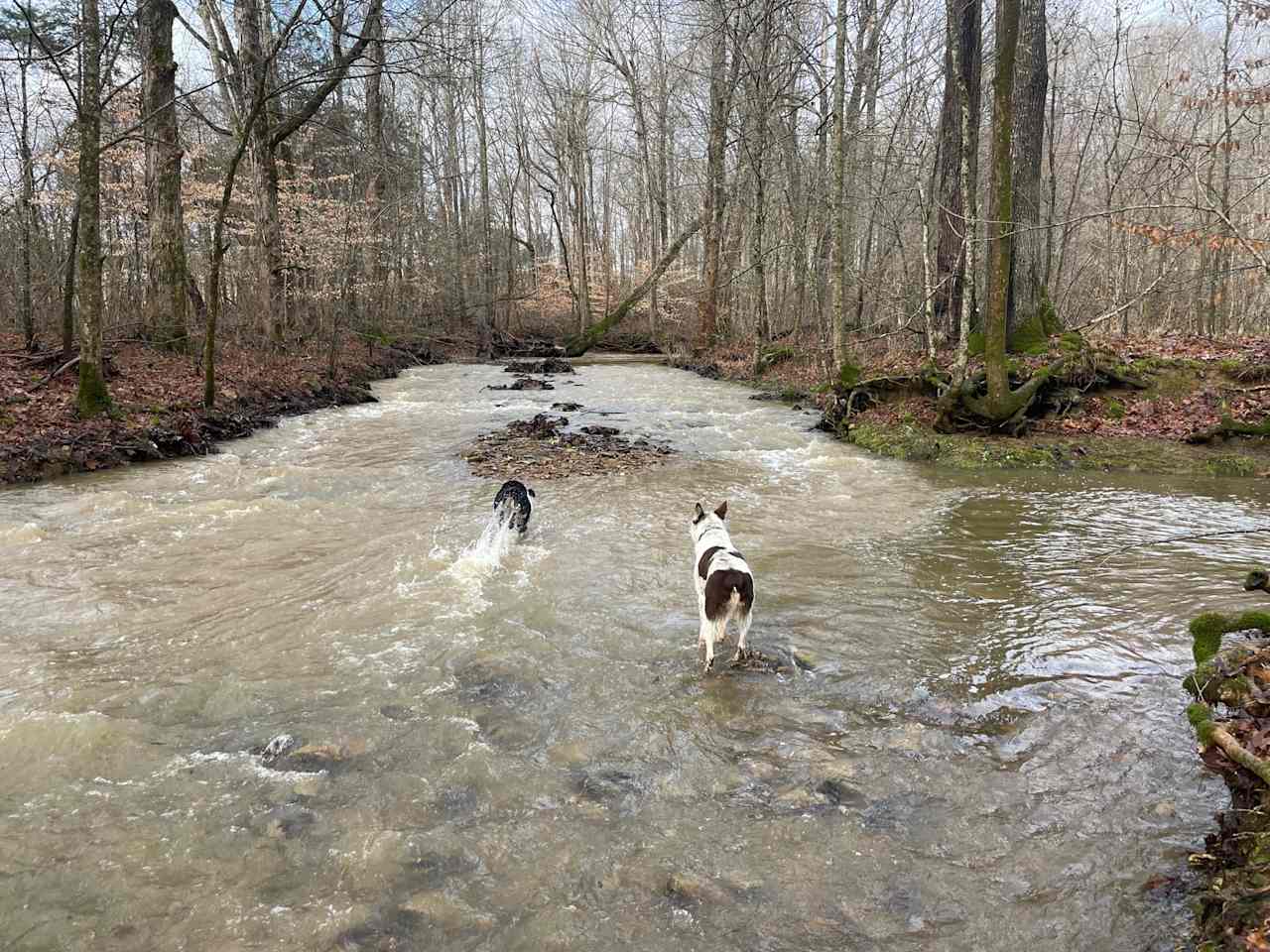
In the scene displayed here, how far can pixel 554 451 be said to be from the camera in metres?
12.8

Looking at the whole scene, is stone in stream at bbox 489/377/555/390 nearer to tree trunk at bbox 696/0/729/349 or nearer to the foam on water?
tree trunk at bbox 696/0/729/349

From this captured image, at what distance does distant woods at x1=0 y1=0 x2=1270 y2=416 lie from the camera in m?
12.7

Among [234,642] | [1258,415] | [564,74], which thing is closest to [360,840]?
[234,642]

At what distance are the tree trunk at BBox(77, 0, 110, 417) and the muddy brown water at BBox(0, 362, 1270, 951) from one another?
4.80 m

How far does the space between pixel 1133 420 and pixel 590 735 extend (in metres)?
11.8

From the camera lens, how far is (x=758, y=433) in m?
14.8

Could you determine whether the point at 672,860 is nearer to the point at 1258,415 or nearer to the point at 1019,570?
the point at 1019,570

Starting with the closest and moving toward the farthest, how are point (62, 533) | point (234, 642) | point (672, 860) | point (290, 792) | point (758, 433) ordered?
point (672, 860)
point (290, 792)
point (234, 642)
point (62, 533)
point (758, 433)

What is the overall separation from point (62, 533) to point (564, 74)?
3457 centimetres

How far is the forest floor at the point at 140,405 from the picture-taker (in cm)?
1070

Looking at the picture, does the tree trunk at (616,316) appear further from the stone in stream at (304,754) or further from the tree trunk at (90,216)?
the stone in stream at (304,754)

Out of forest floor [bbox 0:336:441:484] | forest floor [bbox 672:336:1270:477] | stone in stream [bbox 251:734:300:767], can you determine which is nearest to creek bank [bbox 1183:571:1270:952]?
stone in stream [bbox 251:734:300:767]

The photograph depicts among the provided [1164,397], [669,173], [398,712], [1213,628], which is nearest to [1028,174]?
[1164,397]

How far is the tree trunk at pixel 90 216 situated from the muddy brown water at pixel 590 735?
480cm
